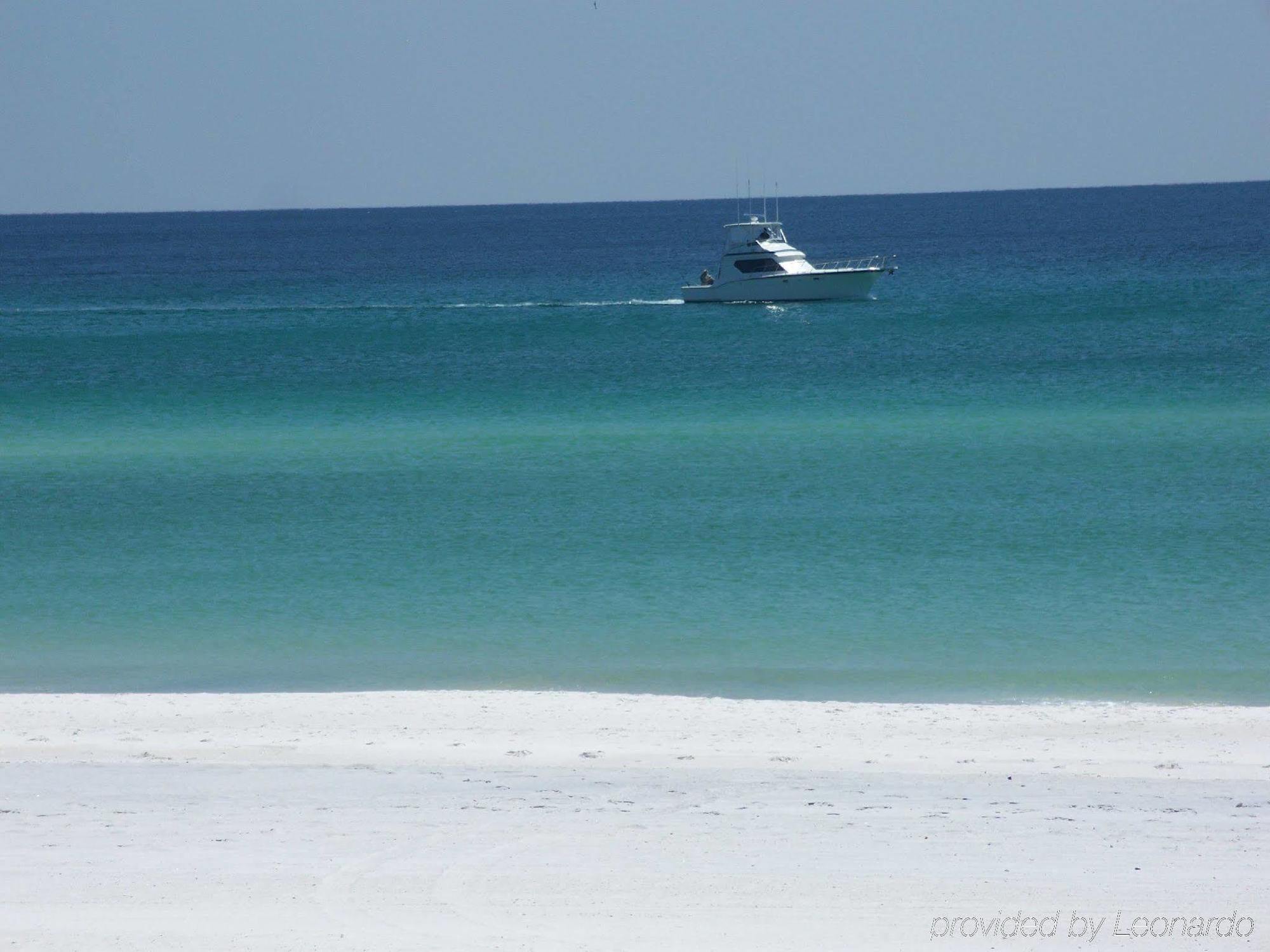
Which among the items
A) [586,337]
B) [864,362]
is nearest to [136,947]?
[864,362]

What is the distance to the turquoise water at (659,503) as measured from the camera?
45.1 ft

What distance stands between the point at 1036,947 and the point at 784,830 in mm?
1920

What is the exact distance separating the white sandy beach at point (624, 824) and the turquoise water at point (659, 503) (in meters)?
1.80

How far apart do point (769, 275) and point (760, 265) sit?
22.7 inches

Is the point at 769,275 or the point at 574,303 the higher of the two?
the point at 574,303

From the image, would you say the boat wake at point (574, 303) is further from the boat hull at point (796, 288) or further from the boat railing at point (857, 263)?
the boat railing at point (857, 263)

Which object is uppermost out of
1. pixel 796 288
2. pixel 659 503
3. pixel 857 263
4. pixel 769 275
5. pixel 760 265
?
pixel 857 263

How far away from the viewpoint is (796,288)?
51.1 meters

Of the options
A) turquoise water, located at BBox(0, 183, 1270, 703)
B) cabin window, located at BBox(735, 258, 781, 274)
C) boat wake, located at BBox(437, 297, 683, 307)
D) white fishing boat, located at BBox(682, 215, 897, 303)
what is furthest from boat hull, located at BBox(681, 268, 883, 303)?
boat wake, located at BBox(437, 297, 683, 307)

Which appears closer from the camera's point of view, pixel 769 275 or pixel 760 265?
pixel 769 275

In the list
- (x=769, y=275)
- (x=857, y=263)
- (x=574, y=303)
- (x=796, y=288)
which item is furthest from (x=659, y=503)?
(x=857, y=263)

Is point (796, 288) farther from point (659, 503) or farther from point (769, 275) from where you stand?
point (659, 503)

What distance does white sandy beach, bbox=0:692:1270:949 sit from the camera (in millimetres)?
7023

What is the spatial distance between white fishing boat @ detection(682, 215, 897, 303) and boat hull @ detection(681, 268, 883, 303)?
23mm
